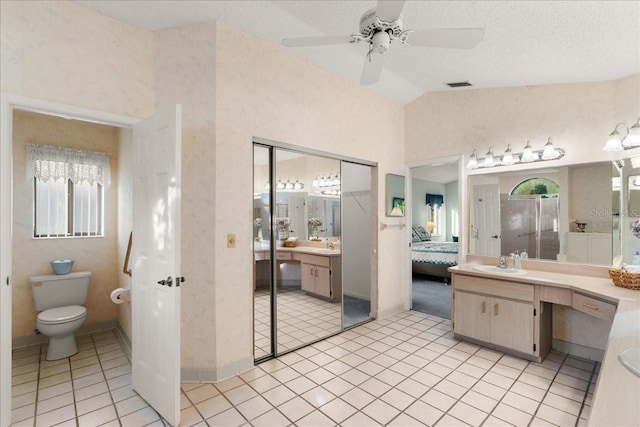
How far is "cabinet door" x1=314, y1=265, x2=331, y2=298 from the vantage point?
352 cm

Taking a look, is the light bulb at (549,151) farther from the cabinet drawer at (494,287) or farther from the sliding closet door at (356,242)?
the sliding closet door at (356,242)

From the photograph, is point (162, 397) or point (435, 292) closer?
point (162, 397)

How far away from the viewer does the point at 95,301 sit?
3572 millimetres

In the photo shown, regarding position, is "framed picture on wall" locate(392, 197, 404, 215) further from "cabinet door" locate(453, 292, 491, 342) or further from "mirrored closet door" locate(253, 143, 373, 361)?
"cabinet door" locate(453, 292, 491, 342)

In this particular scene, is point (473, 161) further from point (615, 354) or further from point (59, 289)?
point (59, 289)

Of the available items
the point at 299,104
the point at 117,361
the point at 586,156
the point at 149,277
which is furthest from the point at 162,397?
the point at 586,156

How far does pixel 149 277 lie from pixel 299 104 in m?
2.15

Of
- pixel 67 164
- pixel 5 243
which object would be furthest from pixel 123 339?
pixel 67 164

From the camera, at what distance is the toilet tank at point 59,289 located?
3.08m

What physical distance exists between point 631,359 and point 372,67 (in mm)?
2015

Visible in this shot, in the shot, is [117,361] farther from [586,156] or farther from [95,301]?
[586,156]

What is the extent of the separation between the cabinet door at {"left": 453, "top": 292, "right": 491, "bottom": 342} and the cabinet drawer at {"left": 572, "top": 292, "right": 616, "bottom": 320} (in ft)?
2.42

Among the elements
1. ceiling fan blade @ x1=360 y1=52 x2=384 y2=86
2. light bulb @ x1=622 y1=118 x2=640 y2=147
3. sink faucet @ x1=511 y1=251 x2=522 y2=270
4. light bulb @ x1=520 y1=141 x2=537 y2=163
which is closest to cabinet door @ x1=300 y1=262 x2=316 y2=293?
ceiling fan blade @ x1=360 y1=52 x2=384 y2=86

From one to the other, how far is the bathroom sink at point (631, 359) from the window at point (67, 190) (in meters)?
4.52
